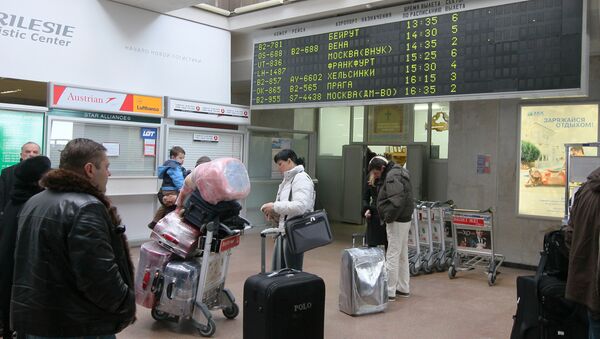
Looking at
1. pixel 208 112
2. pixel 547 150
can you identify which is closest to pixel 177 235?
pixel 208 112

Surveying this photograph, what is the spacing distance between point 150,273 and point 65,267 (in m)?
2.24

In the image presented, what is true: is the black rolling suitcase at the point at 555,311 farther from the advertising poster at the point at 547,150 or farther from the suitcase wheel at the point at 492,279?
the advertising poster at the point at 547,150

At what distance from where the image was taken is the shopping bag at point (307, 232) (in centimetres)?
354

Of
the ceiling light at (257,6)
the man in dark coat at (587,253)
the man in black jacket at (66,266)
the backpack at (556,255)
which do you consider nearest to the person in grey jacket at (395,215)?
the backpack at (556,255)

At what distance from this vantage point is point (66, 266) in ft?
5.98

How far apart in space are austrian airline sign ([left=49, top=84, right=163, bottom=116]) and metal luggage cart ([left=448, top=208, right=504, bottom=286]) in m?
4.57

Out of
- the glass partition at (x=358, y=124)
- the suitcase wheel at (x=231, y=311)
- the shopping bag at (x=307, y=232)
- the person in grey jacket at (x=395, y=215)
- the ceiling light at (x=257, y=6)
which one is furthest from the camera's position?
the glass partition at (x=358, y=124)

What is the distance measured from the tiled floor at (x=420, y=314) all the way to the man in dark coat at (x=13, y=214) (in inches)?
47.4

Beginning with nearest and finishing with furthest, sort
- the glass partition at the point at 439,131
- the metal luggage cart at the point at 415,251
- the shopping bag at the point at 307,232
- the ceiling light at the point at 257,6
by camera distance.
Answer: the shopping bag at the point at 307,232 → the metal luggage cart at the point at 415,251 → the ceiling light at the point at 257,6 → the glass partition at the point at 439,131

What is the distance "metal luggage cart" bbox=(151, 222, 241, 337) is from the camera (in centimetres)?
388

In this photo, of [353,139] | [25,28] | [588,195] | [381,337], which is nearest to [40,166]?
[381,337]

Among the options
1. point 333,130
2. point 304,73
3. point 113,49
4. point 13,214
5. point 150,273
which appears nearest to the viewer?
point 13,214

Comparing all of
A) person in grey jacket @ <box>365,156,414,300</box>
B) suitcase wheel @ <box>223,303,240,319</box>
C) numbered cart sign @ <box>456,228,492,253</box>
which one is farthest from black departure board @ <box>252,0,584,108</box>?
suitcase wheel @ <box>223,303,240,319</box>

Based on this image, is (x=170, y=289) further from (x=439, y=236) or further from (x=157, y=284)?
(x=439, y=236)
